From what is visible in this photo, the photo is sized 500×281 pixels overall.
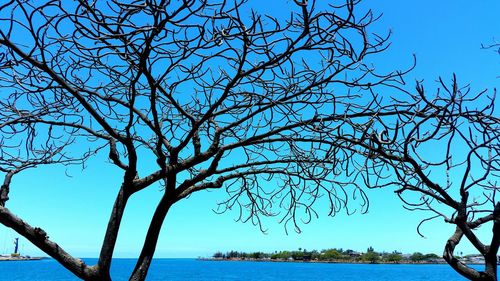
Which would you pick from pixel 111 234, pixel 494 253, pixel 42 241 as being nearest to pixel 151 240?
pixel 111 234

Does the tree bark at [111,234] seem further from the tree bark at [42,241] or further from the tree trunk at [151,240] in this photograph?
the tree trunk at [151,240]

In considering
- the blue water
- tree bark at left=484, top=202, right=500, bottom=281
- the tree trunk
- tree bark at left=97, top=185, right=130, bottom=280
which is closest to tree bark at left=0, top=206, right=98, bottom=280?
tree bark at left=97, top=185, right=130, bottom=280

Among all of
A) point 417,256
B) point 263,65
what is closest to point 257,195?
point 263,65

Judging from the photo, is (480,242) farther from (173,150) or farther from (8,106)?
(8,106)

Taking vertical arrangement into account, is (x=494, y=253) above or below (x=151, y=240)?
below

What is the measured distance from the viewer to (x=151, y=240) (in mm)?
3320

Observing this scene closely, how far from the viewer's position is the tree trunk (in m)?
3.21

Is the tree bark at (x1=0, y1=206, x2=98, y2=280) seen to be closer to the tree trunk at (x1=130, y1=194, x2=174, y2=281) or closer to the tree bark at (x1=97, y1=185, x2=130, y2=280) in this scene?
the tree bark at (x1=97, y1=185, x2=130, y2=280)

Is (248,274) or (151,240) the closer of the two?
(151,240)

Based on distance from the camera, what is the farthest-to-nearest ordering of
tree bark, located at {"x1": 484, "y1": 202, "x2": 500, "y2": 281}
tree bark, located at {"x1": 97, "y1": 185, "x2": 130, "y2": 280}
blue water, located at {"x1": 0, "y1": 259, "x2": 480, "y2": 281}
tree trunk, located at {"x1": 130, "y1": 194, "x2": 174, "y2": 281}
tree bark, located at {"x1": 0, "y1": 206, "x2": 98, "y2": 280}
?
blue water, located at {"x1": 0, "y1": 259, "x2": 480, "y2": 281}, tree trunk, located at {"x1": 130, "y1": 194, "x2": 174, "y2": 281}, tree bark, located at {"x1": 97, "y1": 185, "x2": 130, "y2": 280}, tree bark, located at {"x1": 0, "y1": 206, "x2": 98, "y2": 280}, tree bark, located at {"x1": 484, "y1": 202, "x2": 500, "y2": 281}

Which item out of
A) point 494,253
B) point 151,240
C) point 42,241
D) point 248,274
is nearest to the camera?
point 494,253

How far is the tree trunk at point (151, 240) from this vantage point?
10.5 ft

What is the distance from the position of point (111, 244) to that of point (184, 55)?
1.36 m

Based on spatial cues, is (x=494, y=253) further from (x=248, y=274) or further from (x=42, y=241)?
(x=248, y=274)
